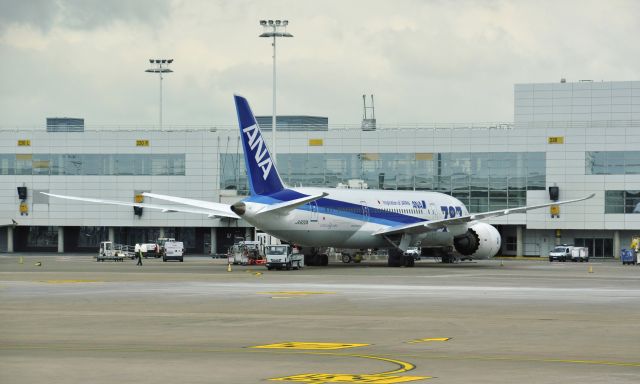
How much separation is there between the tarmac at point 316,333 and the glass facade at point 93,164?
68281 mm

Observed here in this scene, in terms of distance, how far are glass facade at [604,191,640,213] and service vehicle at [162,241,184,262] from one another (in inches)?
1666

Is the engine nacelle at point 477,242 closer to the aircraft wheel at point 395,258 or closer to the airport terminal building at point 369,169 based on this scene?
the aircraft wheel at point 395,258

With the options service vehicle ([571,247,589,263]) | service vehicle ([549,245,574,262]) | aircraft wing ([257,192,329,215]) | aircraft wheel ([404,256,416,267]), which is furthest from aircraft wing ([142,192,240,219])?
service vehicle ([571,247,589,263])

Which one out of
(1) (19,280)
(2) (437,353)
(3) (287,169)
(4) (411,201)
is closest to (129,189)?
(3) (287,169)

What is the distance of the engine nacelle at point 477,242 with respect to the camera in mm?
82000

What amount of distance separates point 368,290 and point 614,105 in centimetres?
7463

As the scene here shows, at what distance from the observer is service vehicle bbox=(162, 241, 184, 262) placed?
94.5m

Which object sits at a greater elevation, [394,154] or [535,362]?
[394,154]

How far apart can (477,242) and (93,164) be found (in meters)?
52.8

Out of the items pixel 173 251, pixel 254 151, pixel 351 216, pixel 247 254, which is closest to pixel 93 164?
pixel 173 251

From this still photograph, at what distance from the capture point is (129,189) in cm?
11875

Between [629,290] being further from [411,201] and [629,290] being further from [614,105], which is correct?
[614,105]

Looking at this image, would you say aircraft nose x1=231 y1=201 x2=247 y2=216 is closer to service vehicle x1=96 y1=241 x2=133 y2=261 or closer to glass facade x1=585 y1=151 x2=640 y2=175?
service vehicle x1=96 y1=241 x2=133 y2=261

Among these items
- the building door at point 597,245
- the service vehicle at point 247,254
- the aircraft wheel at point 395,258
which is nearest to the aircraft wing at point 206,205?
the service vehicle at point 247,254
